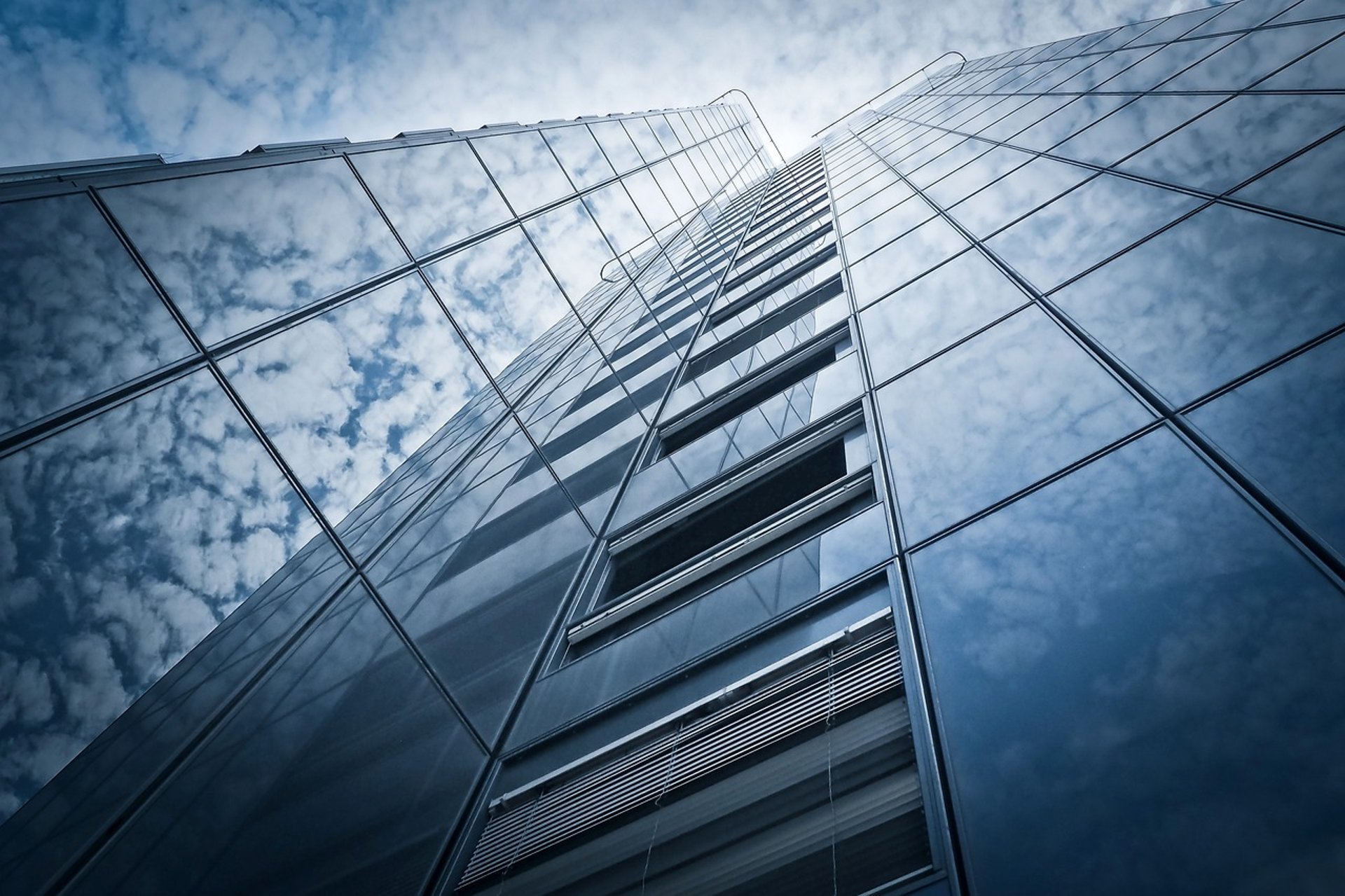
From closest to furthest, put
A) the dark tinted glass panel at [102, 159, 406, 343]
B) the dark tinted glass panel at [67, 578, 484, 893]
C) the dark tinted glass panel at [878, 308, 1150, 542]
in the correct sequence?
the dark tinted glass panel at [67, 578, 484, 893], the dark tinted glass panel at [878, 308, 1150, 542], the dark tinted glass panel at [102, 159, 406, 343]

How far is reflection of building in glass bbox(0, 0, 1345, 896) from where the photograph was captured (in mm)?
3336

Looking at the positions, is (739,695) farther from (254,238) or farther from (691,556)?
(254,238)

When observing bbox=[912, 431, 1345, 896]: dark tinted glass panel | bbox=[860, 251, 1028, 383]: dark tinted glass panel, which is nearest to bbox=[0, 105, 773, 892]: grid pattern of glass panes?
bbox=[860, 251, 1028, 383]: dark tinted glass panel

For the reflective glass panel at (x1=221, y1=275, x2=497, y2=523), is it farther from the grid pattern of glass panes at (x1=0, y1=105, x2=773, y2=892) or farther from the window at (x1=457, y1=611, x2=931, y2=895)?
the window at (x1=457, y1=611, x2=931, y2=895)

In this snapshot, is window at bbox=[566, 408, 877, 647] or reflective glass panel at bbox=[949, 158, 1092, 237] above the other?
reflective glass panel at bbox=[949, 158, 1092, 237]

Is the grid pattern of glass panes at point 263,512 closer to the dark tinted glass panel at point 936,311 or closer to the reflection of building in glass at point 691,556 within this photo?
the reflection of building in glass at point 691,556

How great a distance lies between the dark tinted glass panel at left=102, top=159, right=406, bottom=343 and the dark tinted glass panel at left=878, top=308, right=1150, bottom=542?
15.4 ft

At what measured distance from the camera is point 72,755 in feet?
12.9

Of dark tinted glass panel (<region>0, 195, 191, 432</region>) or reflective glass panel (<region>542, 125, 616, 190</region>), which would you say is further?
reflective glass panel (<region>542, 125, 616, 190</region>)

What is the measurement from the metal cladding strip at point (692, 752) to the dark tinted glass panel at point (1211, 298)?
7.20ft

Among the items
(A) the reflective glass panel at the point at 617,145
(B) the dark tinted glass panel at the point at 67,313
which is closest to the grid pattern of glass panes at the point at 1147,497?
(B) the dark tinted glass panel at the point at 67,313

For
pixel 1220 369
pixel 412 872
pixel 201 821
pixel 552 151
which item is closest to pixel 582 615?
pixel 412 872

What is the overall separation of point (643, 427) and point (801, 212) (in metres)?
12.5

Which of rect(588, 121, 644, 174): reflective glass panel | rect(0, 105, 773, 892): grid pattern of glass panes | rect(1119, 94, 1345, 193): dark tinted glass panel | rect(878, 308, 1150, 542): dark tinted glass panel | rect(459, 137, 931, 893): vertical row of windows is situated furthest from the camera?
rect(588, 121, 644, 174): reflective glass panel
